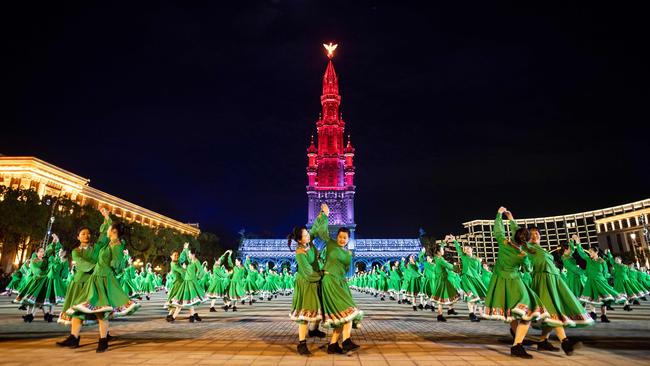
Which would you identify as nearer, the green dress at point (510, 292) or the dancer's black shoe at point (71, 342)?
the green dress at point (510, 292)

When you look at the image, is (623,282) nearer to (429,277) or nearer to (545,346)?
(429,277)

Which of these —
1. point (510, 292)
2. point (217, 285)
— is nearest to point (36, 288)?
point (217, 285)

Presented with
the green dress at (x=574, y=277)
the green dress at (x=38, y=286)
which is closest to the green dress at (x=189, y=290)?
the green dress at (x=38, y=286)

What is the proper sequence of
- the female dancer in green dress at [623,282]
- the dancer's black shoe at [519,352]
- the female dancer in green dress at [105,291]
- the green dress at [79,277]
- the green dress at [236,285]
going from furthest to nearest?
the green dress at [236,285], the female dancer in green dress at [623,282], the green dress at [79,277], the female dancer in green dress at [105,291], the dancer's black shoe at [519,352]

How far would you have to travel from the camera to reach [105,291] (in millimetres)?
6020

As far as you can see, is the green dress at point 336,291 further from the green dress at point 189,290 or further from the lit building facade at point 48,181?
the lit building facade at point 48,181

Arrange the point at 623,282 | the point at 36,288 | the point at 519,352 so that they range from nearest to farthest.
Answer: the point at 519,352 → the point at 36,288 → the point at 623,282

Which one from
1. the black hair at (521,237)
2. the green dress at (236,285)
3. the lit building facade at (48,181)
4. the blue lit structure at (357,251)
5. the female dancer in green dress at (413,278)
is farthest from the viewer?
the blue lit structure at (357,251)

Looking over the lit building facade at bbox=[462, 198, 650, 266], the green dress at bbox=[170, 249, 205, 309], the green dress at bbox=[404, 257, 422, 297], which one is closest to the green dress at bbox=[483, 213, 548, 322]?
the green dress at bbox=[170, 249, 205, 309]

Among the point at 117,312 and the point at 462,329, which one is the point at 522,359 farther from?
the point at 117,312

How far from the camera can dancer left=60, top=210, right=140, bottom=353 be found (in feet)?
19.0

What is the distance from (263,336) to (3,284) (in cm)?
2709

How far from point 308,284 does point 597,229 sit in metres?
99.8

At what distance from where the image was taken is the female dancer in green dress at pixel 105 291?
5785mm
